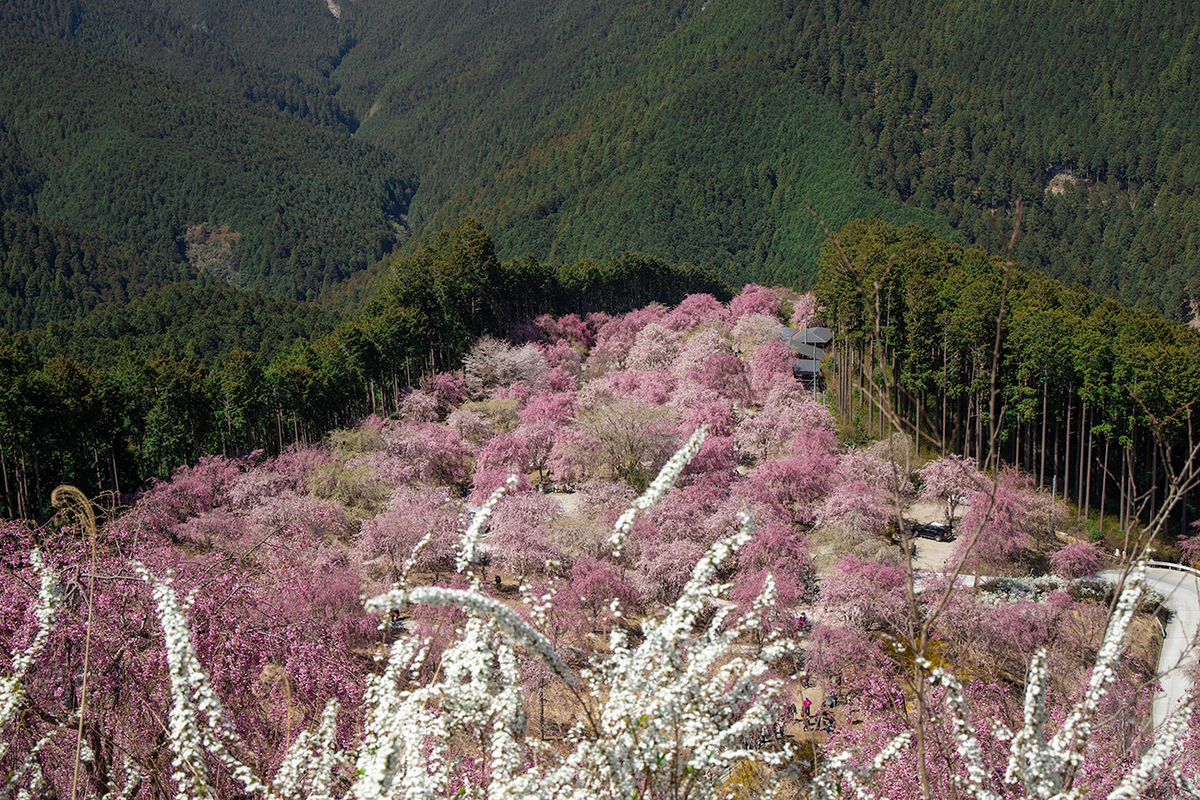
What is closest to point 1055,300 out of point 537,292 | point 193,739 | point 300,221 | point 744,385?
point 744,385

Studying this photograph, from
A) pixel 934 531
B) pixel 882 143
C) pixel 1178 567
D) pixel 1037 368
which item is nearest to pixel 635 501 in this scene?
pixel 1178 567

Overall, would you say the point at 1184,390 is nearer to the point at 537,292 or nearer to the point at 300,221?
Result: the point at 537,292

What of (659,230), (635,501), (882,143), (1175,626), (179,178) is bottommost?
Result: (1175,626)

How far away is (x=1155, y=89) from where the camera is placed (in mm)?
143500

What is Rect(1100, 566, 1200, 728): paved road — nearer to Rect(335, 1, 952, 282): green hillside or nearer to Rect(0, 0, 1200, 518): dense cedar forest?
Rect(0, 0, 1200, 518): dense cedar forest

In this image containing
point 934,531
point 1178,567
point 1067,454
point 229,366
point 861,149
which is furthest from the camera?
point 861,149

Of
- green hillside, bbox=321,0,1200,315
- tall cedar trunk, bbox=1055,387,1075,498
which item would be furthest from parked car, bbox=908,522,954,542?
green hillside, bbox=321,0,1200,315

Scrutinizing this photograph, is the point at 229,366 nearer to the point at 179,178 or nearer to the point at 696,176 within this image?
the point at 696,176

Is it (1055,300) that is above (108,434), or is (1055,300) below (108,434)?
below

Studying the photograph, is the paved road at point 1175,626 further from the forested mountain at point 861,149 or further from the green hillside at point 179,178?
the green hillside at point 179,178

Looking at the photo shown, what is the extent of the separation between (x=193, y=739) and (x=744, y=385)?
41151mm

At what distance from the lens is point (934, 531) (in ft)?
108

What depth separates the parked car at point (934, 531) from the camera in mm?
32562

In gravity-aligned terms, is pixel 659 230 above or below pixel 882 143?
below
